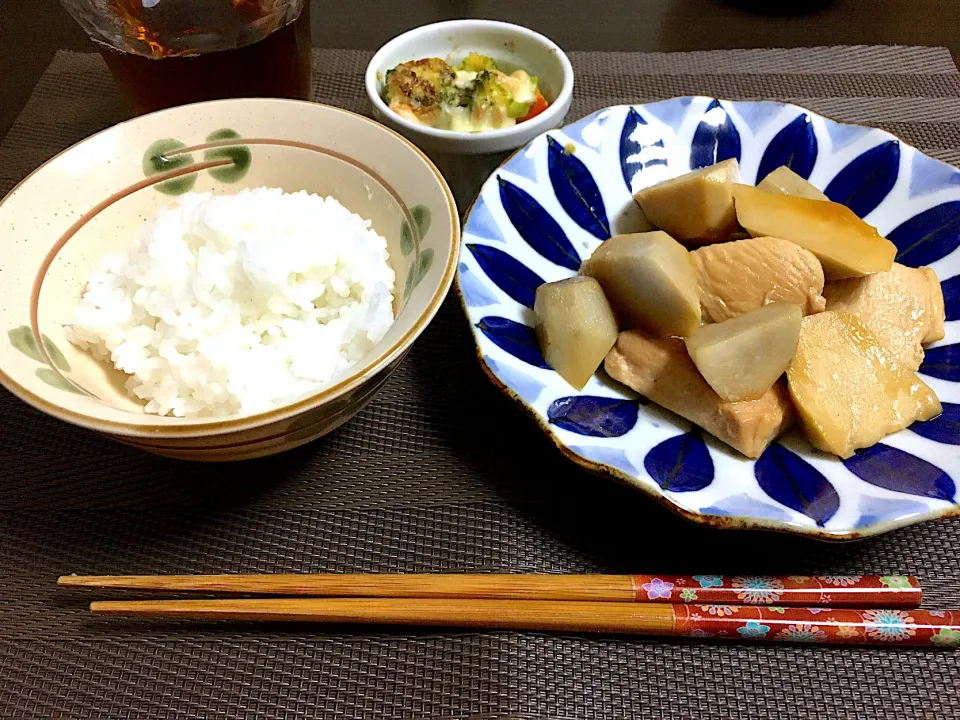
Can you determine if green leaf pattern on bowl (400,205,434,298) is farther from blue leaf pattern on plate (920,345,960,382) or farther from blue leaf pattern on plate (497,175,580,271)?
blue leaf pattern on plate (920,345,960,382)

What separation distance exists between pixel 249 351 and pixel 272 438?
0.19 m

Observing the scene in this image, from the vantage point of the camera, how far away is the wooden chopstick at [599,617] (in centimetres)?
91

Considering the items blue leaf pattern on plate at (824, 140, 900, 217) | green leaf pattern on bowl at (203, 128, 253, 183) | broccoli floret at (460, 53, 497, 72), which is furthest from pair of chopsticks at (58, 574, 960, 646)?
broccoli floret at (460, 53, 497, 72)

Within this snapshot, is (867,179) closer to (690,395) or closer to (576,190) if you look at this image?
(576,190)

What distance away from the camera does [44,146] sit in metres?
1.74

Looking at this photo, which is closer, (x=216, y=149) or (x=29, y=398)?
(x=29, y=398)

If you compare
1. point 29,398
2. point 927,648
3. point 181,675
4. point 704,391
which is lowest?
point 181,675

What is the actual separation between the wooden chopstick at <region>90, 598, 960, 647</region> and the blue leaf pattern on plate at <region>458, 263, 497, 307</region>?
0.49m

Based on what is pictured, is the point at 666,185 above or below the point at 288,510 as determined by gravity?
above

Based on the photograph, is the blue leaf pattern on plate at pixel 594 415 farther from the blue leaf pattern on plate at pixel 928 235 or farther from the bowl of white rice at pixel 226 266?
the blue leaf pattern on plate at pixel 928 235

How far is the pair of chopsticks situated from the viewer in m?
0.92

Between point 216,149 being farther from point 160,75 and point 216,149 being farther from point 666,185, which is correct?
point 666,185

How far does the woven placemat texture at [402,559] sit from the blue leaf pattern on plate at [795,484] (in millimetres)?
88

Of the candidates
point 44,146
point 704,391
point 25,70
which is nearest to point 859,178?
point 704,391
